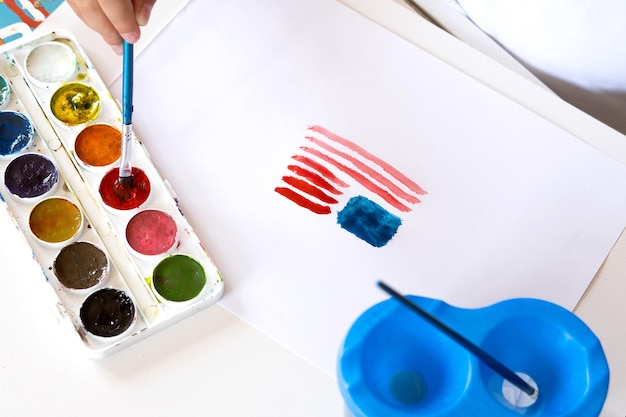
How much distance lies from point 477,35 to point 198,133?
37cm

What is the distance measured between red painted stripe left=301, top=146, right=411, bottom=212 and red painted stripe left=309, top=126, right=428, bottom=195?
0.02m

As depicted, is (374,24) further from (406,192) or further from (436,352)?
(436,352)

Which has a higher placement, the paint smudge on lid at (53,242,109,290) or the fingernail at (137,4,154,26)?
the fingernail at (137,4,154,26)

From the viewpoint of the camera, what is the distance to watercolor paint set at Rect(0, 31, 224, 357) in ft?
2.29

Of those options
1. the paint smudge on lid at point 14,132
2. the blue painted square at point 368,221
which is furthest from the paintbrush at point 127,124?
the blue painted square at point 368,221

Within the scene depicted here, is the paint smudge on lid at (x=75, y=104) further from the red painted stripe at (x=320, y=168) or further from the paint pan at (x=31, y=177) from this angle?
the red painted stripe at (x=320, y=168)

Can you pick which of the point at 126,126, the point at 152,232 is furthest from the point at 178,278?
the point at 126,126

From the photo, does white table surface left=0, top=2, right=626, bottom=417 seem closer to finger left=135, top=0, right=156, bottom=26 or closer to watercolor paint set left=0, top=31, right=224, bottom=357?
watercolor paint set left=0, top=31, right=224, bottom=357

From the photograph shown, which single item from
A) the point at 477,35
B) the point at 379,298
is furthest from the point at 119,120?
the point at 477,35

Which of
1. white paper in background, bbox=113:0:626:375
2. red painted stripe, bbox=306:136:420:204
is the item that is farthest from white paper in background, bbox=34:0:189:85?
red painted stripe, bbox=306:136:420:204

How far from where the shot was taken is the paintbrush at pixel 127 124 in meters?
0.71

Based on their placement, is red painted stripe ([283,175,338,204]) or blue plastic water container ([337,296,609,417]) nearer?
blue plastic water container ([337,296,609,417])

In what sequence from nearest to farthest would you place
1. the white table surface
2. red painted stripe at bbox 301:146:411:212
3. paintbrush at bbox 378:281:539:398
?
1. paintbrush at bbox 378:281:539:398
2. the white table surface
3. red painted stripe at bbox 301:146:411:212

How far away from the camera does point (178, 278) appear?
72 cm
